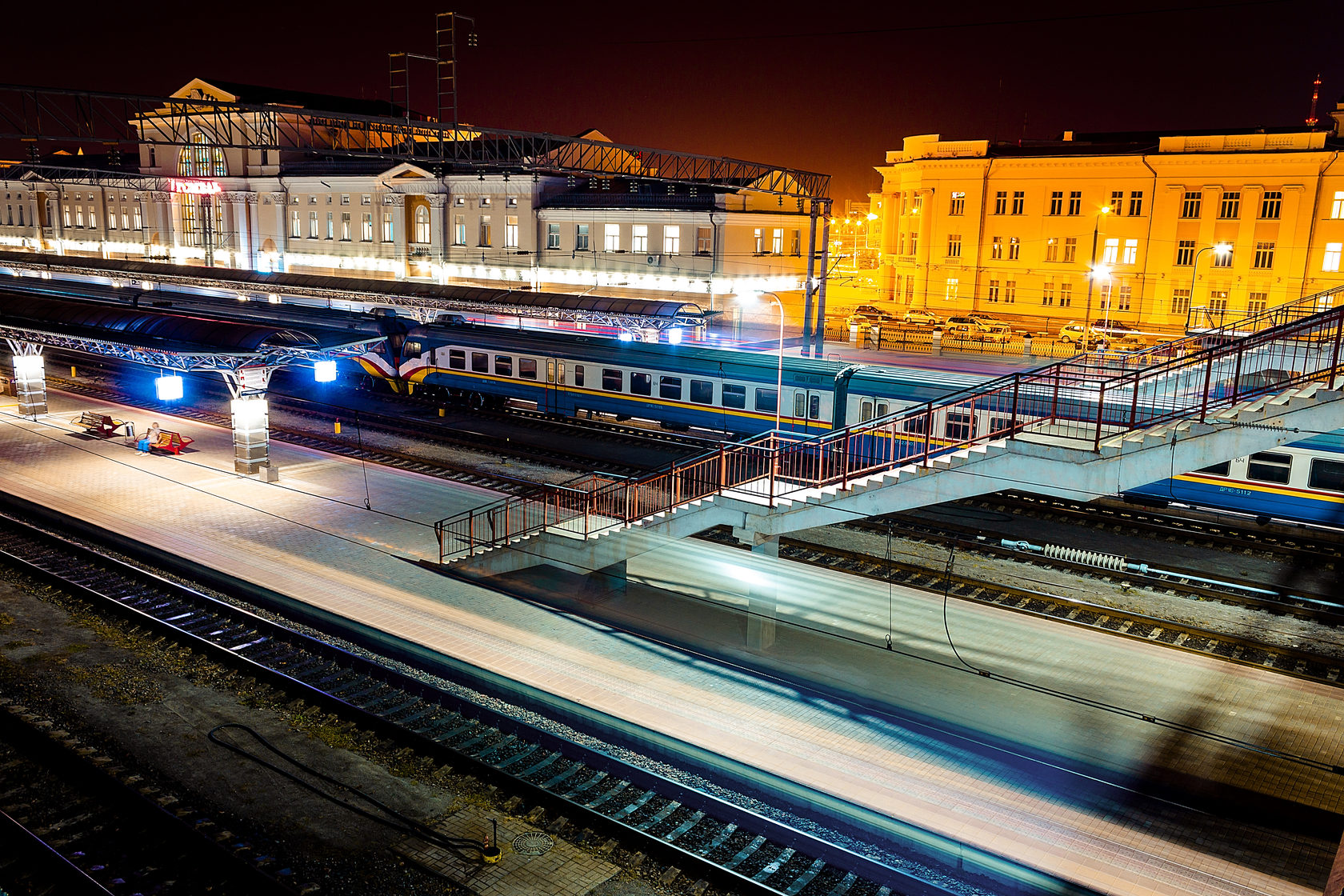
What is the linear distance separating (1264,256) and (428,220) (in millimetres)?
41073

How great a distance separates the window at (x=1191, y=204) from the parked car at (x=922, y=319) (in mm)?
12461

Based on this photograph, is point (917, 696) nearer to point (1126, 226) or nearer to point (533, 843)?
point (533, 843)

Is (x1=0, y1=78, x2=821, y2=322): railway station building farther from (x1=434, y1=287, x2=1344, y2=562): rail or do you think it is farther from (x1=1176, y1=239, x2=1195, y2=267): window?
(x1=1176, y1=239, x2=1195, y2=267): window

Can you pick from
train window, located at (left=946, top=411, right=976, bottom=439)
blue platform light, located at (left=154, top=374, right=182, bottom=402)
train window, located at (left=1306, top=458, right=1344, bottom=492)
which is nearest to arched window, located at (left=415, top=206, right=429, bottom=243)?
blue platform light, located at (left=154, top=374, right=182, bottom=402)

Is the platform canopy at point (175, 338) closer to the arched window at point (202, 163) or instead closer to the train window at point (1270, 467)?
the train window at point (1270, 467)

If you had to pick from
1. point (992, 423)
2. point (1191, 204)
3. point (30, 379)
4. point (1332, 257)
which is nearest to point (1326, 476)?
point (992, 423)

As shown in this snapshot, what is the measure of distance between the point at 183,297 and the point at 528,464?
24.9m

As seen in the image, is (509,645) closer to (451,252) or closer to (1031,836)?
(1031,836)

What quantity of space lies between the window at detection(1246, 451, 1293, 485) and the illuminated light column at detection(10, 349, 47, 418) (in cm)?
3316

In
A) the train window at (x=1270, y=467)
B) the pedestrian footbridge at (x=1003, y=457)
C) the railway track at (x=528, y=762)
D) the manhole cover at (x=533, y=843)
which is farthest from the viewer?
the train window at (x=1270, y=467)

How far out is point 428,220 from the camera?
160 feet

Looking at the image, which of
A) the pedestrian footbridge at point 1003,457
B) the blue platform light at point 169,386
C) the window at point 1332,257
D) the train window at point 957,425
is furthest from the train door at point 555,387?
the window at point 1332,257

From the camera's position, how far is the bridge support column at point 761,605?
564 inches

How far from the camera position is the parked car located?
148 feet
